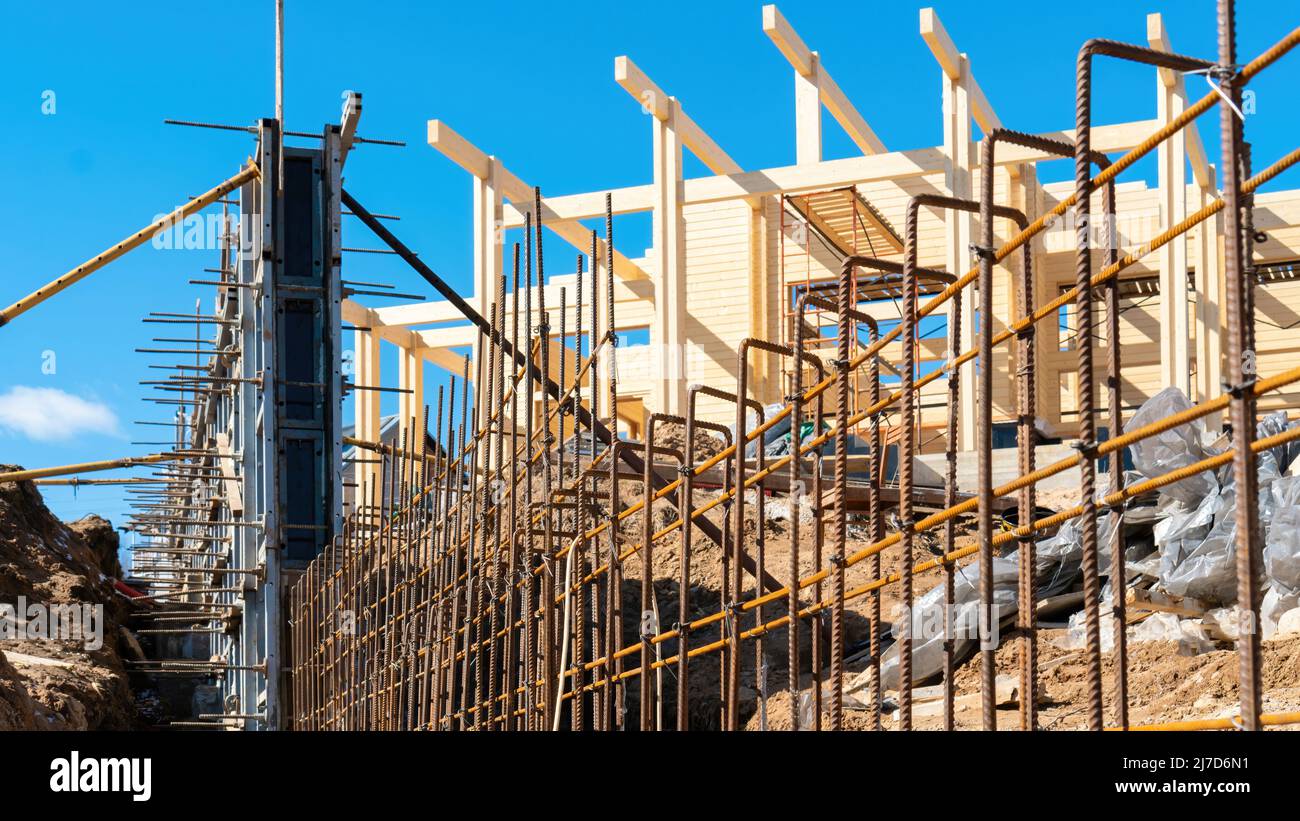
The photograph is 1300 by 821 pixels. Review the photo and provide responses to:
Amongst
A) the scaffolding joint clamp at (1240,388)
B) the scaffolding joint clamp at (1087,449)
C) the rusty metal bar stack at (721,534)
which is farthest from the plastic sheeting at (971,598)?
the scaffolding joint clamp at (1240,388)

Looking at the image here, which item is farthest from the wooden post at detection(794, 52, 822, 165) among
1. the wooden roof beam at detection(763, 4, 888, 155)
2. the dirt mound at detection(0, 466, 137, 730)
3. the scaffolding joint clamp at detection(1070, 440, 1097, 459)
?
the scaffolding joint clamp at detection(1070, 440, 1097, 459)

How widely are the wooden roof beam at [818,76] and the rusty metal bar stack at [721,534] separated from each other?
12.4 ft

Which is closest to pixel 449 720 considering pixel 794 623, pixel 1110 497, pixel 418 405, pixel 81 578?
pixel 794 623

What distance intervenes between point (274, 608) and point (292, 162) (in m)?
4.20

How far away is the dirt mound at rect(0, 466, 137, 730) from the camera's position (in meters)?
12.4

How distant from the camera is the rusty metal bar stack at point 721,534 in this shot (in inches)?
181

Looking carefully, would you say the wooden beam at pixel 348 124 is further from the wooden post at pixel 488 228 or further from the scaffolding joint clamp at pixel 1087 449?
the scaffolding joint clamp at pixel 1087 449

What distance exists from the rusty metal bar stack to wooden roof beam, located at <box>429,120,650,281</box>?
489cm

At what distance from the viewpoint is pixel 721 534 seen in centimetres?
1132

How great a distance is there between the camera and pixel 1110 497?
15.0 ft

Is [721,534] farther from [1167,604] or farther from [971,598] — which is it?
[1167,604]

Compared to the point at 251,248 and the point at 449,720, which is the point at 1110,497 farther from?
the point at 251,248

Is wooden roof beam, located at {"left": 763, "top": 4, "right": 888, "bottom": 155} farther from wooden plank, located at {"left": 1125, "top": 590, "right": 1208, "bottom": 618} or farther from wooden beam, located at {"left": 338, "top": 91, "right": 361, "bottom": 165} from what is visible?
wooden plank, located at {"left": 1125, "top": 590, "right": 1208, "bottom": 618}
